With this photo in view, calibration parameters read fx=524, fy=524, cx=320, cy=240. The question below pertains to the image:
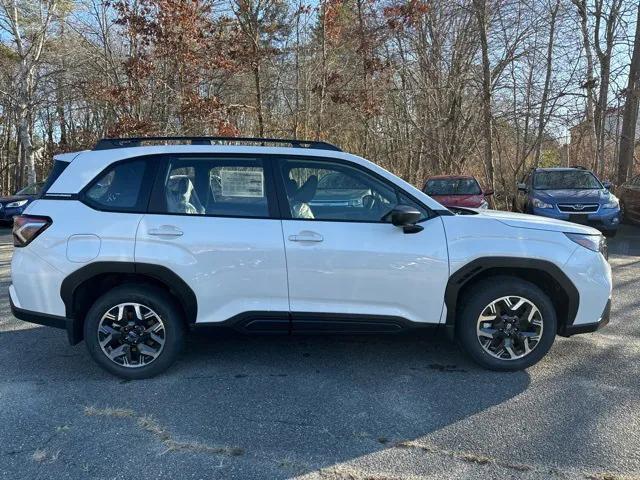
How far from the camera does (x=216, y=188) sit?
13.6 feet

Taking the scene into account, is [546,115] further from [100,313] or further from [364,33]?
[100,313]

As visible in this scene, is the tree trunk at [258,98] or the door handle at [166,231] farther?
the tree trunk at [258,98]

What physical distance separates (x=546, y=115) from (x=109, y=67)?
17.2 m

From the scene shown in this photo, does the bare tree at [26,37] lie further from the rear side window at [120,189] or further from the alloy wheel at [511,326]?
the alloy wheel at [511,326]

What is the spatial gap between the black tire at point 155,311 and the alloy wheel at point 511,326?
234 centimetres

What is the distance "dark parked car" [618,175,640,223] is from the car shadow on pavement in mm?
11435

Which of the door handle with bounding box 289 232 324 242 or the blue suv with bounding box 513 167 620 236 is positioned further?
the blue suv with bounding box 513 167 620 236

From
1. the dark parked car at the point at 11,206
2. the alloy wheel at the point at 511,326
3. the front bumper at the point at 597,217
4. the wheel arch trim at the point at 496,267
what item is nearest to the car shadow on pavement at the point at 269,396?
the alloy wheel at the point at 511,326

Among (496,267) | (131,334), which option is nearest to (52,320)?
(131,334)

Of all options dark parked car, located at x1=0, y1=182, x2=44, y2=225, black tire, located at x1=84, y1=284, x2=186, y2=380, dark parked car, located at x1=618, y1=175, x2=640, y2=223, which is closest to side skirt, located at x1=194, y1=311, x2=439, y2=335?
black tire, located at x1=84, y1=284, x2=186, y2=380

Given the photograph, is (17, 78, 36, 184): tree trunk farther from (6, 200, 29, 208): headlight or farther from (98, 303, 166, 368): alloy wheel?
(98, 303, 166, 368): alloy wheel

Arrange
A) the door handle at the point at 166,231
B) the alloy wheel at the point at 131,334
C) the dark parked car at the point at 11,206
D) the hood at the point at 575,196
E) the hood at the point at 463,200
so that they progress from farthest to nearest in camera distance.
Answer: the dark parked car at the point at 11,206
the hood at the point at 463,200
the hood at the point at 575,196
the alloy wheel at the point at 131,334
the door handle at the point at 166,231

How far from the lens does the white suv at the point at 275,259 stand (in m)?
3.87

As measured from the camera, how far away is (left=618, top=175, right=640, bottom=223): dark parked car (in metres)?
Answer: 13.6
